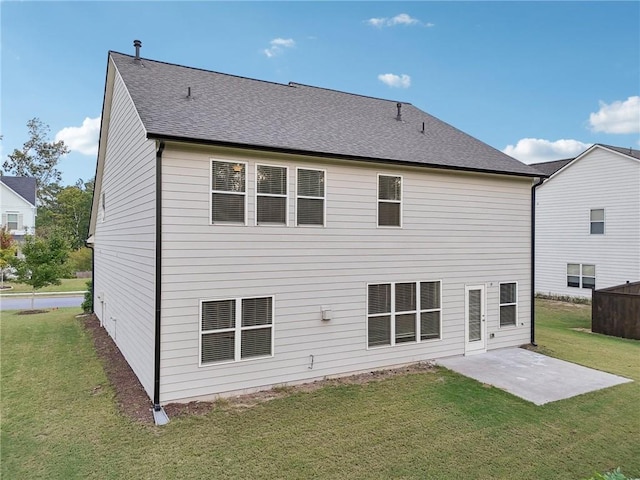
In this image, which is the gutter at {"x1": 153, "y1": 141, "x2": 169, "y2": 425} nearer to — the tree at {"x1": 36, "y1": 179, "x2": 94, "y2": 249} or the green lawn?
the green lawn

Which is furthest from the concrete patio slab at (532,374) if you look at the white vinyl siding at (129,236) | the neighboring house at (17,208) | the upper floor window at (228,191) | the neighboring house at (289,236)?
the neighboring house at (17,208)

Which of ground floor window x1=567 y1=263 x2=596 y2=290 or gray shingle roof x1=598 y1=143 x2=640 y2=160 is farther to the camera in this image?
ground floor window x1=567 y1=263 x2=596 y2=290

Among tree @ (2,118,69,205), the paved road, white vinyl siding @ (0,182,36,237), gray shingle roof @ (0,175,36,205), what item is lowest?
the paved road

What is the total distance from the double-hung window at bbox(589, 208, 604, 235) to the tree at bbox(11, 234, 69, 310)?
82.1ft

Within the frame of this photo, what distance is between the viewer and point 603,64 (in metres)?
17.6

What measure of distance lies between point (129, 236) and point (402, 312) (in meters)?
6.36

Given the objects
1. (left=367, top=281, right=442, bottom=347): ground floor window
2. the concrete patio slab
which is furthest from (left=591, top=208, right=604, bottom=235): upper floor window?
(left=367, top=281, right=442, bottom=347): ground floor window

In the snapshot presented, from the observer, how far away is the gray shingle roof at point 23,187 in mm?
31328

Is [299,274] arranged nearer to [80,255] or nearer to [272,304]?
[272,304]

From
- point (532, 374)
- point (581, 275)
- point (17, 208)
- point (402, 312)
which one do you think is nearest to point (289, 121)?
point (402, 312)

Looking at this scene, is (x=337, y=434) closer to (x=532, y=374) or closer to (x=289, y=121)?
(x=532, y=374)

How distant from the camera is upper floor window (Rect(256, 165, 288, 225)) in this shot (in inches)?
278

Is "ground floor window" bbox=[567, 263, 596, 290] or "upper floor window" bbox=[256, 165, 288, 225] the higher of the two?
"upper floor window" bbox=[256, 165, 288, 225]

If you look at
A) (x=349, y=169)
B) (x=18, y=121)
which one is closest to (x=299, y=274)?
(x=349, y=169)
